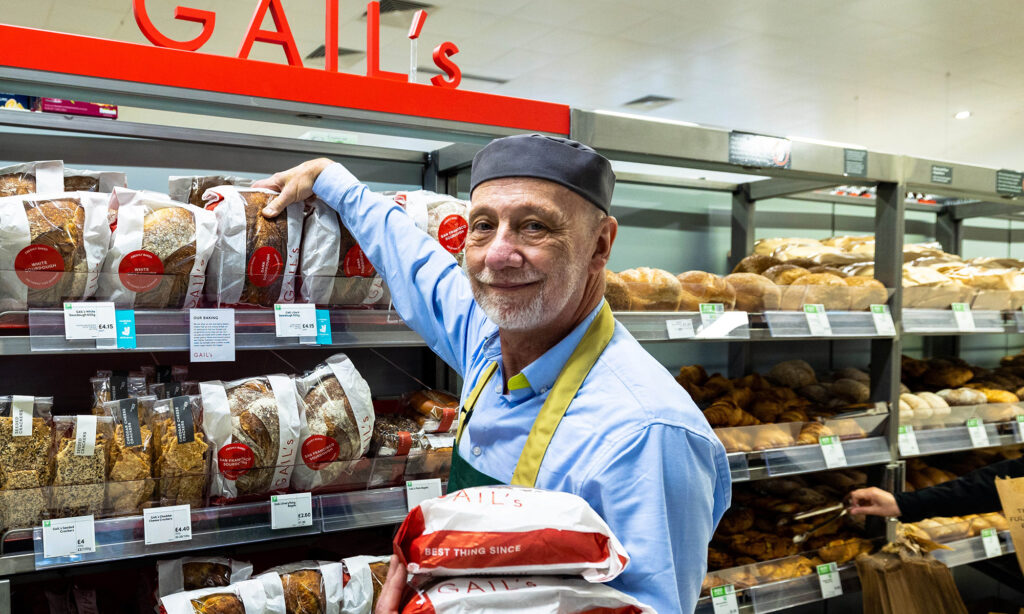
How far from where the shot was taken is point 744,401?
8.89 ft

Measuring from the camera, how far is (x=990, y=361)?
12.9 feet

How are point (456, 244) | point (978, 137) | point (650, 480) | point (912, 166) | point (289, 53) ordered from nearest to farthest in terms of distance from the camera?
1. point (650, 480)
2. point (289, 53)
3. point (456, 244)
4. point (912, 166)
5. point (978, 137)

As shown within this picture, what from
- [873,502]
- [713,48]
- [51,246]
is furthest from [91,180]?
[713,48]

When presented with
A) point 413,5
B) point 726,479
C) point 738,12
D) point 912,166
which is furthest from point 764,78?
point 726,479

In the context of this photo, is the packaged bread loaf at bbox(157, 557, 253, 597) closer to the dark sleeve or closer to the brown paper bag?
the dark sleeve

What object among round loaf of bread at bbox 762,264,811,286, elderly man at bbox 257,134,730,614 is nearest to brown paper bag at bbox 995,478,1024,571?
round loaf of bread at bbox 762,264,811,286

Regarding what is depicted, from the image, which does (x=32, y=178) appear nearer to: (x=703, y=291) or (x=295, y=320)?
(x=295, y=320)

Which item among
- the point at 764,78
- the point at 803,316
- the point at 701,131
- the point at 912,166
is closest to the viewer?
the point at 701,131

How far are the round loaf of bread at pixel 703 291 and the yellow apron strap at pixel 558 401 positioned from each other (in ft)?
3.48

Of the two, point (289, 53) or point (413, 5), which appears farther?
point (413, 5)

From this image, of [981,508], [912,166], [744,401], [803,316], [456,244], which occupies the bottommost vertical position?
[981,508]

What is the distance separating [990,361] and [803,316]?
7.09 feet

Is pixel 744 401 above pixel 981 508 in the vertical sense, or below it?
above

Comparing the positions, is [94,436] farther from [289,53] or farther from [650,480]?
[650,480]
